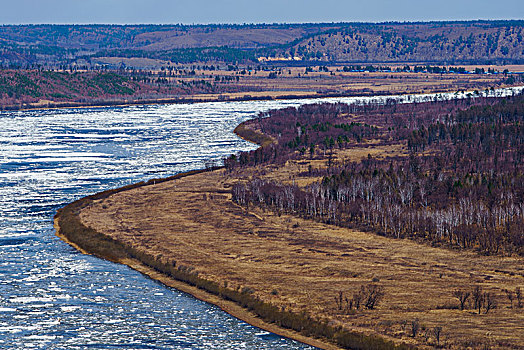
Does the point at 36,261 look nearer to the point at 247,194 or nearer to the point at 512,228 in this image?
the point at 247,194

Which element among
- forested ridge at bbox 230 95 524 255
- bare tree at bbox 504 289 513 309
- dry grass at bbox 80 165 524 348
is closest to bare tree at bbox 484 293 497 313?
dry grass at bbox 80 165 524 348

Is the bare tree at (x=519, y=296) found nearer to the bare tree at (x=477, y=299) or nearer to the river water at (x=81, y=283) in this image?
the bare tree at (x=477, y=299)

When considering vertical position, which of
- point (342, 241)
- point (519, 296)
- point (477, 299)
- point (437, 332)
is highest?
point (342, 241)

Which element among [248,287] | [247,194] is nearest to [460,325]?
[248,287]

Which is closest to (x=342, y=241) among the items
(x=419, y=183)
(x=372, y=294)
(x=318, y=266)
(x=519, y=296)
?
(x=318, y=266)

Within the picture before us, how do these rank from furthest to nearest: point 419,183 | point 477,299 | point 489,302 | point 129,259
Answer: point 419,183, point 129,259, point 477,299, point 489,302

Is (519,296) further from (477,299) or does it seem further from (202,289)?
(202,289)
